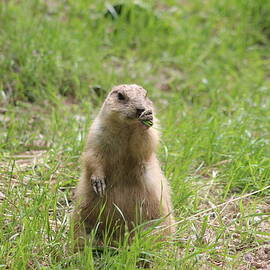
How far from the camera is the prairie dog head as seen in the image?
130 inches

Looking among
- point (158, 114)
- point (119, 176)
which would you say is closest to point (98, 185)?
point (119, 176)

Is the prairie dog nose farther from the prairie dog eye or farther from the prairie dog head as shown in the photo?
the prairie dog eye

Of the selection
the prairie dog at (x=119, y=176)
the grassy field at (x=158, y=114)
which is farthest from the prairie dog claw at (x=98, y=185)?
the grassy field at (x=158, y=114)

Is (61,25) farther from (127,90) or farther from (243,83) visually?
(127,90)

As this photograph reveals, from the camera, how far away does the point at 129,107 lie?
11.2 feet

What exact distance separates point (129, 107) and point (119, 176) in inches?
16.9

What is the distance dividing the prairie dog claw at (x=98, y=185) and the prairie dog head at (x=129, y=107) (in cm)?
38

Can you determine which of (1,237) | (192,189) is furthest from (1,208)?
(192,189)

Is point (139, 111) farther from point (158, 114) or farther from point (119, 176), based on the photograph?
point (158, 114)

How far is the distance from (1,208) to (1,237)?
0.92 ft

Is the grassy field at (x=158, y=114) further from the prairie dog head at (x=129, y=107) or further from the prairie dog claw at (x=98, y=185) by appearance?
the prairie dog head at (x=129, y=107)

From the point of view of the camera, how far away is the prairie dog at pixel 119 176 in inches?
136

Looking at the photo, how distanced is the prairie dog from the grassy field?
0.59ft

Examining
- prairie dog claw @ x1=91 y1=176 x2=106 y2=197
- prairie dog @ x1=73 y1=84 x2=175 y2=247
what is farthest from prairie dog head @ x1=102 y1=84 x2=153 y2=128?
prairie dog claw @ x1=91 y1=176 x2=106 y2=197
